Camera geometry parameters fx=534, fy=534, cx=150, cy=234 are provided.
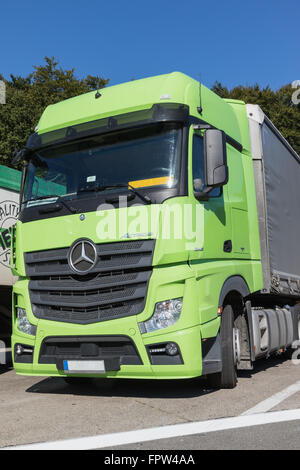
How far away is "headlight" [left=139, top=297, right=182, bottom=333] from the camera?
5066 millimetres

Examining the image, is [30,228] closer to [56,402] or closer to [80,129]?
[80,129]

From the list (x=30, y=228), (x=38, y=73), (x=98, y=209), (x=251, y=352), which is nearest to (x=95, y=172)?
(x=98, y=209)

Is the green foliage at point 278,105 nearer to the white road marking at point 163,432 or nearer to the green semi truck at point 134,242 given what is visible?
the green semi truck at point 134,242

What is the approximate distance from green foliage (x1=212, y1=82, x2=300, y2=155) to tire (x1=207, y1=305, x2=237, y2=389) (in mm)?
29804

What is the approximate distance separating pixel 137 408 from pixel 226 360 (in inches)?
49.9

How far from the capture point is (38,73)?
31734 mm

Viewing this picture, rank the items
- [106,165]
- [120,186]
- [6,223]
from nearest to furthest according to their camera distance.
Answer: [120,186], [106,165], [6,223]

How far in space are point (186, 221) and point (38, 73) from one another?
29.0m

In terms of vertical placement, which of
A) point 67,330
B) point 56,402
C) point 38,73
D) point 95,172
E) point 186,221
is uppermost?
point 38,73

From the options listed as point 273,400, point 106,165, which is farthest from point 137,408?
point 106,165

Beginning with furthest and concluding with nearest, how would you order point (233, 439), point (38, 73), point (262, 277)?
point (38, 73) < point (262, 277) < point (233, 439)

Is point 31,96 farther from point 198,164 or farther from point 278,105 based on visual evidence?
point 198,164

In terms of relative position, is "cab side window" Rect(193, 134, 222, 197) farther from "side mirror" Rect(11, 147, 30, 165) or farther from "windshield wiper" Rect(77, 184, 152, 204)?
"side mirror" Rect(11, 147, 30, 165)

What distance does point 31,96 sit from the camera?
27.5m
